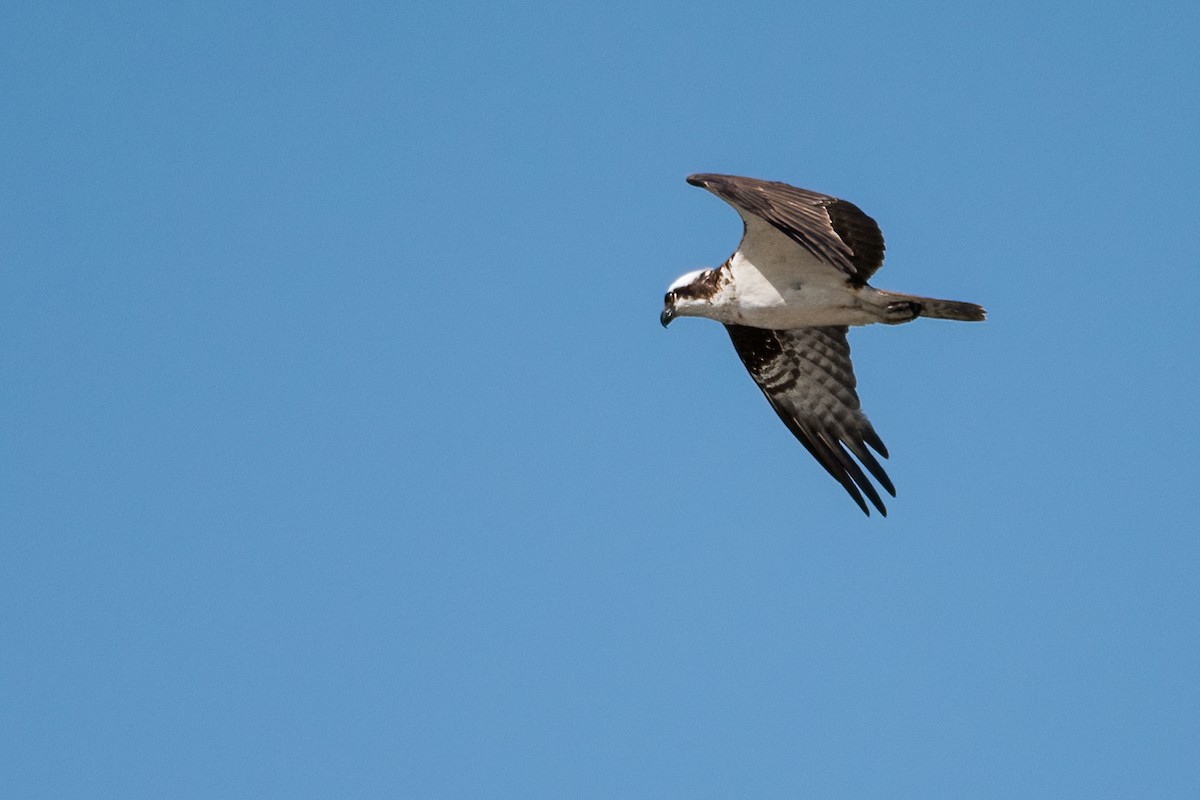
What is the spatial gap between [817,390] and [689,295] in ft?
5.36

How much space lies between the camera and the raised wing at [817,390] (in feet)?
48.5

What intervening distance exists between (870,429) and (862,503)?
2.55 ft

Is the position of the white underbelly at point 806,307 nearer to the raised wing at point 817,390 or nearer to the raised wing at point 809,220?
the raised wing at point 809,220

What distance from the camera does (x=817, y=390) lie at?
15094 millimetres

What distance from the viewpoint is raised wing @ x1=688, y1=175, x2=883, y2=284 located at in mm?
11977

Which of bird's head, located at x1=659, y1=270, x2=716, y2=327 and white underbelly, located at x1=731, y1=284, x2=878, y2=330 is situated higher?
bird's head, located at x1=659, y1=270, x2=716, y2=327

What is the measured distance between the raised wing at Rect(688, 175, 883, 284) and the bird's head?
593 millimetres

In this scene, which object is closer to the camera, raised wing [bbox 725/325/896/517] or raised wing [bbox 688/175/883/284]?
raised wing [bbox 688/175/883/284]

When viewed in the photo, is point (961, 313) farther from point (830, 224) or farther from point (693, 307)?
point (693, 307)

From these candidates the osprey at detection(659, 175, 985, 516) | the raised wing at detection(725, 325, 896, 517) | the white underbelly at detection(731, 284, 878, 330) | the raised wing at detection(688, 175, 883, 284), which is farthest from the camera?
the raised wing at detection(725, 325, 896, 517)

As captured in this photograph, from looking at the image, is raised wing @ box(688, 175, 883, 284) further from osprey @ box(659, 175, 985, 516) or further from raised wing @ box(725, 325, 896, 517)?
raised wing @ box(725, 325, 896, 517)

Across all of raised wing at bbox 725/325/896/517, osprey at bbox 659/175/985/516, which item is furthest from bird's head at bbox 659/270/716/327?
raised wing at bbox 725/325/896/517

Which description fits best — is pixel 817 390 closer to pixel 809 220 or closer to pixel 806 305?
pixel 806 305

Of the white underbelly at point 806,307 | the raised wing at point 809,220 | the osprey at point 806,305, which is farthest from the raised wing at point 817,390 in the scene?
the raised wing at point 809,220
